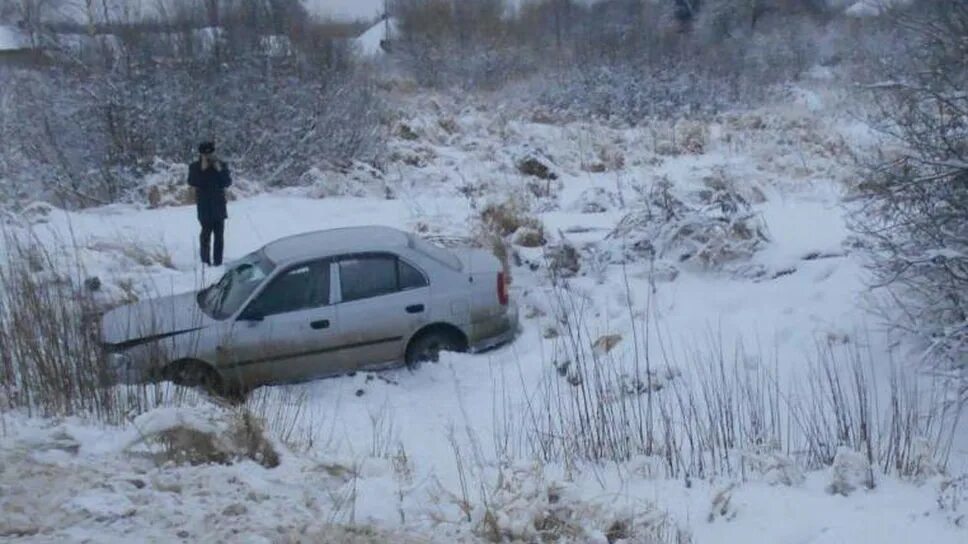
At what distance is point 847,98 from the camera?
89.1ft

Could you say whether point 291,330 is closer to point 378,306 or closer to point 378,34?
point 378,306

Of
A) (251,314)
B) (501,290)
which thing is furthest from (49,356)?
(501,290)

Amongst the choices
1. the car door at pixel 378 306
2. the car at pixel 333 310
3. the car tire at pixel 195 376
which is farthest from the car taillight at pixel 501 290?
the car tire at pixel 195 376

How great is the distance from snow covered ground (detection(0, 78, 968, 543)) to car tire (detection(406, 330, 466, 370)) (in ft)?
0.50

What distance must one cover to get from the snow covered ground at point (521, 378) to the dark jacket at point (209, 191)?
759mm

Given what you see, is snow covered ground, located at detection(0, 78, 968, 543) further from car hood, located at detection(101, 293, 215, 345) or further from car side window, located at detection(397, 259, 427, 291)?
car hood, located at detection(101, 293, 215, 345)

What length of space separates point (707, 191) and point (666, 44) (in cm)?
2180

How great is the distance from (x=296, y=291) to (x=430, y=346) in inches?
55.4

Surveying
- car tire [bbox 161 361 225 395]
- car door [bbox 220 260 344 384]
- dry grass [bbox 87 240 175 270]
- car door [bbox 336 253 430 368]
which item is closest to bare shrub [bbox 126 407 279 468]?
car tire [bbox 161 361 225 395]

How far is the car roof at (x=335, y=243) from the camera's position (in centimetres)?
1005

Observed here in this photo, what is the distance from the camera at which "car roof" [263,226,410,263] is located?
33.0 feet

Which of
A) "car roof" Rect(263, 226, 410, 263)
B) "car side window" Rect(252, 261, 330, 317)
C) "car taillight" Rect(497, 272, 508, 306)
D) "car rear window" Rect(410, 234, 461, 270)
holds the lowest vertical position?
"car taillight" Rect(497, 272, 508, 306)

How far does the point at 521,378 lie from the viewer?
7645mm

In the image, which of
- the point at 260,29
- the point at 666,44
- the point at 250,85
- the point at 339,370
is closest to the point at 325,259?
the point at 339,370
